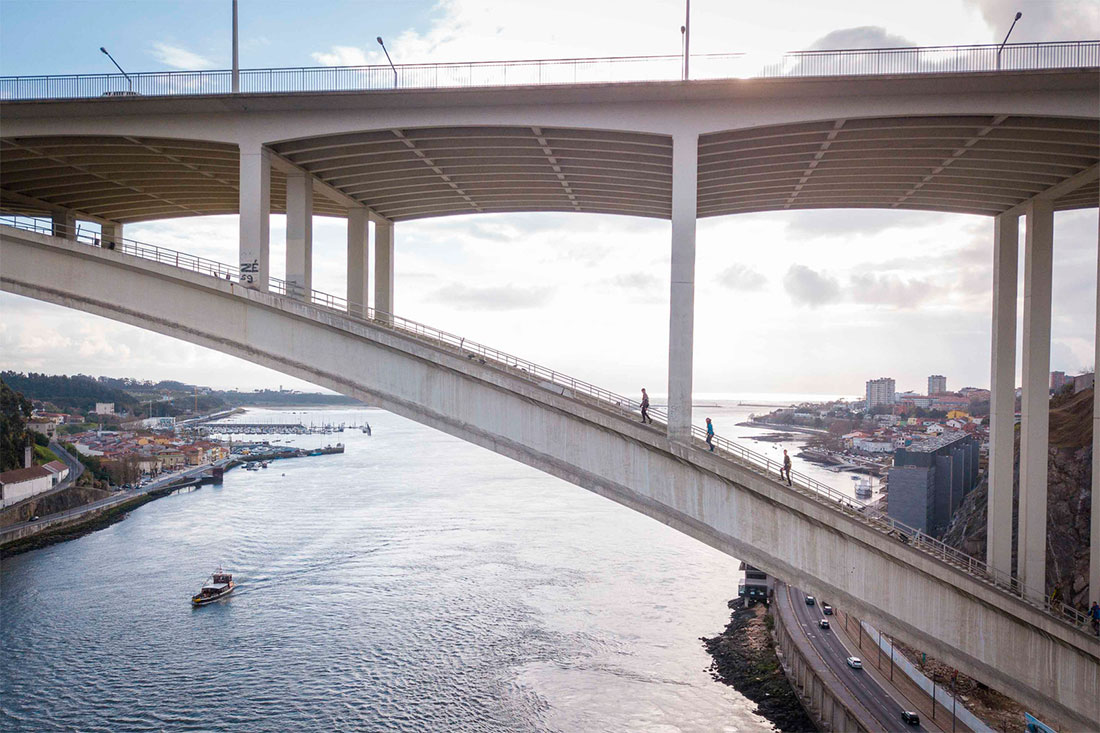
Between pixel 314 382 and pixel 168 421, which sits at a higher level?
pixel 314 382

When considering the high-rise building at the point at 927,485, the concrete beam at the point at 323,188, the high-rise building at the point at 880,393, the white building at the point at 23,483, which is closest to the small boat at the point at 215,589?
the concrete beam at the point at 323,188

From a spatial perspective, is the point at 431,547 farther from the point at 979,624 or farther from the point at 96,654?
the point at 979,624

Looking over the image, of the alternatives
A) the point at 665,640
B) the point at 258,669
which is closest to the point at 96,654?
the point at 258,669

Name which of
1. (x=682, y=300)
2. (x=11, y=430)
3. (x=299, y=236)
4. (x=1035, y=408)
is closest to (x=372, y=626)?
(x=299, y=236)

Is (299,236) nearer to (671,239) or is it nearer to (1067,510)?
(671,239)

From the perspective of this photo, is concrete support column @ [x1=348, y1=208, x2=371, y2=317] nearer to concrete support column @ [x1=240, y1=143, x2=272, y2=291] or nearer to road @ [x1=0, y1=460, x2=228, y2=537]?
concrete support column @ [x1=240, y1=143, x2=272, y2=291]

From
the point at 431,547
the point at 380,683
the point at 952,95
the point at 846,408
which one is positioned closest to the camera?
the point at 952,95

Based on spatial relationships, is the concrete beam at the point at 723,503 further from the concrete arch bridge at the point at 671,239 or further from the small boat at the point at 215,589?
the small boat at the point at 215,589
